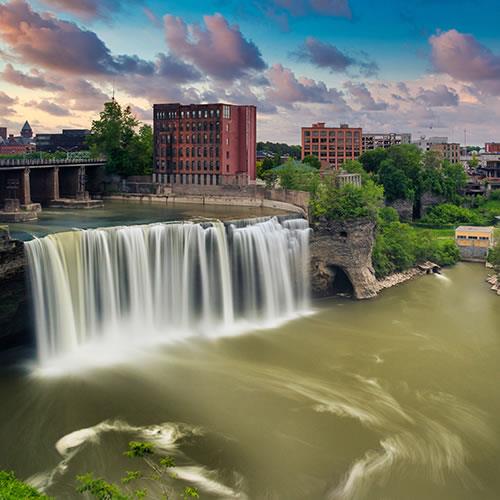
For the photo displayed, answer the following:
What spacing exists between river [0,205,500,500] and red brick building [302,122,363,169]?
101828 mm

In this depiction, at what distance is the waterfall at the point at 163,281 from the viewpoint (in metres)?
31.8

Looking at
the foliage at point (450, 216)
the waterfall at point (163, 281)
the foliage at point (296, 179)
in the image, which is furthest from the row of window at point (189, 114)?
the foliage at point (450, 216)

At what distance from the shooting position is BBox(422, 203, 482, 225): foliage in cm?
8156

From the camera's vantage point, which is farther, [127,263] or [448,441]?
[127,263]

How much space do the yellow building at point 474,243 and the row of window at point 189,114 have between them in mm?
28352

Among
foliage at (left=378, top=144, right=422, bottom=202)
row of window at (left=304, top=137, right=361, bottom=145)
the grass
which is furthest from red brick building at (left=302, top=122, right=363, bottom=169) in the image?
the grass

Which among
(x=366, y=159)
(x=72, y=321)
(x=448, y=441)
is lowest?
(x=448, y=441)

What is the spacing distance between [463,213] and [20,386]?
68.3 meters

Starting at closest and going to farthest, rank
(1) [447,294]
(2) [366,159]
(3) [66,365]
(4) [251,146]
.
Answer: (3) [66,365] → (1) [447,294] → (4) [251,146] → (2) [366,159]

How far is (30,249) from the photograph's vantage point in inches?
1232

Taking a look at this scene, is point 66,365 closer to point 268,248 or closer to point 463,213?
point 268,248

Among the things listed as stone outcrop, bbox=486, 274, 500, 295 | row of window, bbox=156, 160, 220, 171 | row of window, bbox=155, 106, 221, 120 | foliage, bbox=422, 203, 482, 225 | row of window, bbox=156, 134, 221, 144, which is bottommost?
stone outcrop, bbox=486, 274, 500, 295

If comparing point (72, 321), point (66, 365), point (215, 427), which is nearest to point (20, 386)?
point (66, 365)

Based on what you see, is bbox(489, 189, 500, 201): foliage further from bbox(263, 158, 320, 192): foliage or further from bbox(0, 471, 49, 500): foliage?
bbox(0, 471, 49, 500): foliage
